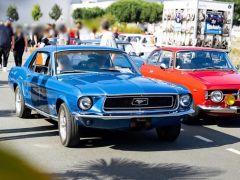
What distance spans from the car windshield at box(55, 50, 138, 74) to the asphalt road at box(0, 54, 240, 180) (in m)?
1.00

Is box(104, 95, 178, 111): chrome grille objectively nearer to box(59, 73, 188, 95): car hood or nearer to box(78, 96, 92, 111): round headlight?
box(59, 73, 188, 95): car hood

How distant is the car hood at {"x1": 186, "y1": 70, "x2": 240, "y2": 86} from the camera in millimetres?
7969

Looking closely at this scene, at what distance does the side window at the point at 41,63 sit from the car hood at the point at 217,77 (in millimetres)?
2729

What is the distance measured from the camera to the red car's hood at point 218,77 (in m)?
7.95

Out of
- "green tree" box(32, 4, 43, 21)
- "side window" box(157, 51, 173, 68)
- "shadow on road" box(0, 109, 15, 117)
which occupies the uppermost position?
"green tree" box(32, 4, 43, 21)

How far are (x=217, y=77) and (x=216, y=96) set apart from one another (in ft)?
1.87

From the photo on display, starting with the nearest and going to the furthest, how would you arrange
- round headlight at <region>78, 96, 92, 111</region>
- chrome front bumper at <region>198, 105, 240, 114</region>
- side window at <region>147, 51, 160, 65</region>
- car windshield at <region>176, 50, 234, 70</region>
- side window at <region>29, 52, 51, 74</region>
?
round headlight at <region>78, 96, 92, 111</region>, side window at <region>29, 52, 51, 74</region>, chrome front bumper at <region>198, 105, 240, 114</region>, car windshield at <region>176, 50, 234, 70</region>, side window at <region>147, 51, 160, 65</region>

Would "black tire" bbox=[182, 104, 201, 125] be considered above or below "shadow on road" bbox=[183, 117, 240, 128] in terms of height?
above

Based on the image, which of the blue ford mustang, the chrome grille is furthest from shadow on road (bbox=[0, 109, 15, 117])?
the chrome grille

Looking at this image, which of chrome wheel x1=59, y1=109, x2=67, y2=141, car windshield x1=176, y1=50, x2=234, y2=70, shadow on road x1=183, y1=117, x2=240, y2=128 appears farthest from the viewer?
car windshield x1=176, y1=50, x2=234, y2=70

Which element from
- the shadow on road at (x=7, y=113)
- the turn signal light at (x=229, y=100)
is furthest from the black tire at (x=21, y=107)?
the turn signal light at (x=229, y=100)

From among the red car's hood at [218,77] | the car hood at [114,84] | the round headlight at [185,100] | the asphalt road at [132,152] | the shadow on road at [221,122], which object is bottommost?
the shadow on road at [221,122]

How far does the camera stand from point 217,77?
8.34 m

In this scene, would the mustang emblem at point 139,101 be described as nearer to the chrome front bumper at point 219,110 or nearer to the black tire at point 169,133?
the black tire at point 169,133
